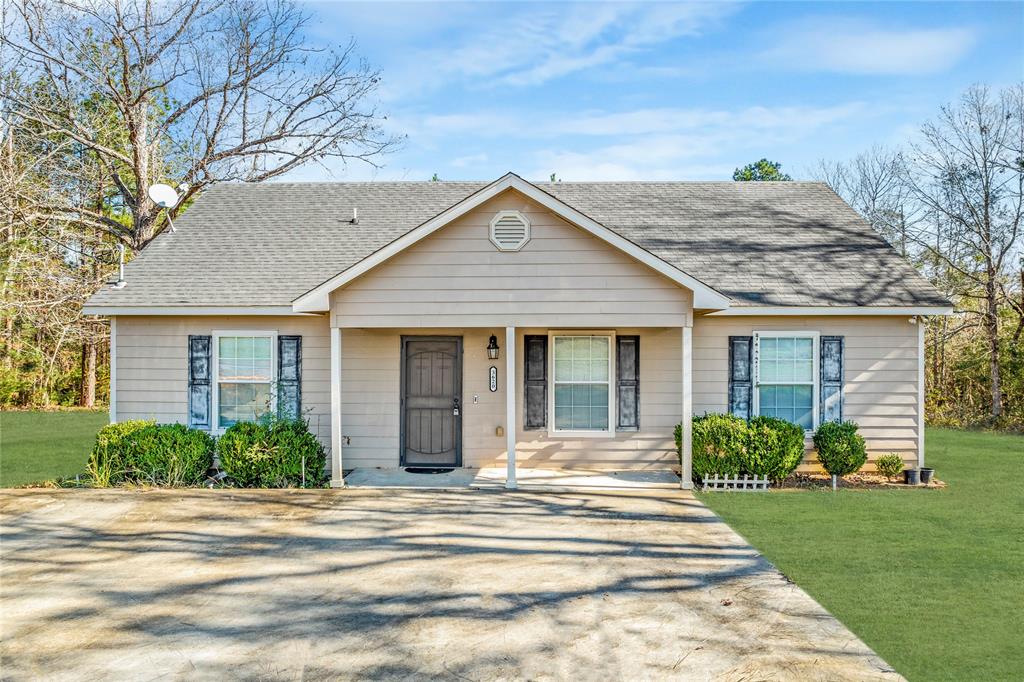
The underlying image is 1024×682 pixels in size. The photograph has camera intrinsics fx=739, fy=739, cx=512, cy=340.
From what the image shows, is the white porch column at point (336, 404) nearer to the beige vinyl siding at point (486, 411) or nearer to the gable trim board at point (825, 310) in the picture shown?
the beige vinyl siding at point (486, 411)

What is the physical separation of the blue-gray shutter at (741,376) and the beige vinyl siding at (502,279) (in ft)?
6.75

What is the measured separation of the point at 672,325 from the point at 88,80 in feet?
55.9

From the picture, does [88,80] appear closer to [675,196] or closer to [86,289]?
[86,289]

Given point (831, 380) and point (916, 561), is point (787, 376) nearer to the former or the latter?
point (831, 380)

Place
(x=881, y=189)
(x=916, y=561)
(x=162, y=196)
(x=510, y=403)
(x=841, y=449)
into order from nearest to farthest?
1. (x=916, y=561)
2. (x=510, y=403)
3. (x=841, y=449)
4. (x=162, y=196)
5. (x=881, y=189)

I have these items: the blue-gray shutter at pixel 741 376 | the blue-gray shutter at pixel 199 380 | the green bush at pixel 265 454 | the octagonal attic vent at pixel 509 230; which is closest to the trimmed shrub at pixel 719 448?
the blue-gray shutter at pixel 741 376

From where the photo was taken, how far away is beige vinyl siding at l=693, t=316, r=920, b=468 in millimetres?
11508

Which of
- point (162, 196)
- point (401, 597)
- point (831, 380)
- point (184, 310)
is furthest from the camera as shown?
point (162, 196)

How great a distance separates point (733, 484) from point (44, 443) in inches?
572

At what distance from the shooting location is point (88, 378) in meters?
26.2

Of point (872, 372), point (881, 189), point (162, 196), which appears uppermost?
point (881, 189)

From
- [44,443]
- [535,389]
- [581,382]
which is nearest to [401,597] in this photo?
[535,389]

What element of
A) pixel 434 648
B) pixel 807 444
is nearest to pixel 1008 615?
pixel 434 648

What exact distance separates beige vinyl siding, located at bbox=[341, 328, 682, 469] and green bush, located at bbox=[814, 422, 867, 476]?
2193 millimetres
